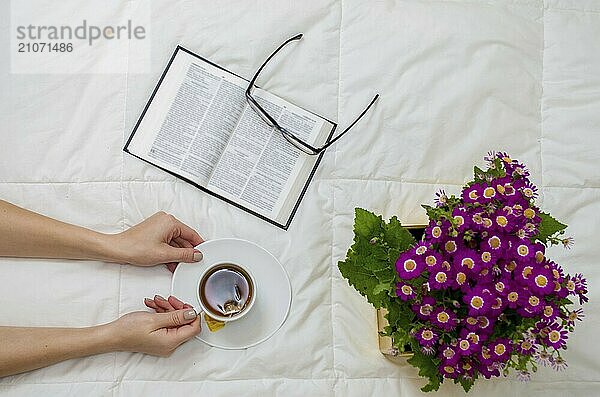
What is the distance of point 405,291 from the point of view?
3.36 feet

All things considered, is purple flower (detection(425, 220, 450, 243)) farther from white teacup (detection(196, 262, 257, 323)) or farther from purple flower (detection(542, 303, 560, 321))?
→ white teacup (detection(196, 262, 257, 323))

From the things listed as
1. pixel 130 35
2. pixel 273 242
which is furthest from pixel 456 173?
pixel 130 35

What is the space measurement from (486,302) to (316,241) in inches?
16.8

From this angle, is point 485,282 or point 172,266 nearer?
point 485,282

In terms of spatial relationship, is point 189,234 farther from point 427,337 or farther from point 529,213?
point 529,213

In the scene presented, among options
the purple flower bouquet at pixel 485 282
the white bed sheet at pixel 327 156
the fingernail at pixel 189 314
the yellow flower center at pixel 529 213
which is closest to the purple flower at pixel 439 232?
the purple flower bouquet at pixel 485 282

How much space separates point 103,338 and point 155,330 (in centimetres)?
9

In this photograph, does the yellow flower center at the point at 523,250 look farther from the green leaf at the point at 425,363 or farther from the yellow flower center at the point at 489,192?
the green leaf at the point at 425,363

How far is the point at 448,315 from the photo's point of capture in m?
1.02

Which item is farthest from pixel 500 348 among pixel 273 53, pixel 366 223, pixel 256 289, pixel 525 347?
pixel 273 53

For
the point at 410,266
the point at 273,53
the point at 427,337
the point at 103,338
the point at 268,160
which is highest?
the point at 273,53

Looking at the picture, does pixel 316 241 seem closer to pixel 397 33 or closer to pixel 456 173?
pixel 456 173

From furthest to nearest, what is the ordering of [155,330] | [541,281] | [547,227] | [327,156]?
[327,156]
[155,330]
[547,227]
[541,281]

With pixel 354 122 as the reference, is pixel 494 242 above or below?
below
